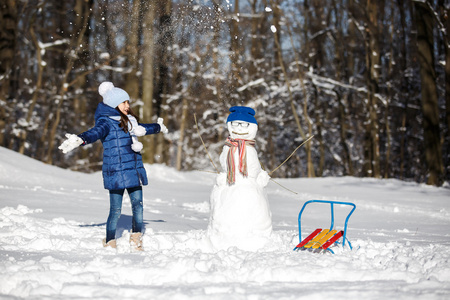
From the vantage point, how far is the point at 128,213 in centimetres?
713

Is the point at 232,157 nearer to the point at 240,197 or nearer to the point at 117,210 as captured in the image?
the point at 240,197

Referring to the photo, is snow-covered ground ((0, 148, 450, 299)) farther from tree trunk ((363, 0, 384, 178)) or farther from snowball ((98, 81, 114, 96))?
tree trunk ((363, 0, 384, 178))

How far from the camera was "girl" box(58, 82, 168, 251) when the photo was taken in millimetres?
4777

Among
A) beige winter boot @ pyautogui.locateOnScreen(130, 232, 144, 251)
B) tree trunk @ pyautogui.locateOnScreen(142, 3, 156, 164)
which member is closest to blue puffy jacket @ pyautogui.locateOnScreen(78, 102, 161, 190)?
beige winter boot @ pyautogui.locateOnScreen(130, 232, 144, 251)

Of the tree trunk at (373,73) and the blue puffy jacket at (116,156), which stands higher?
the tree trunk at (373,73)

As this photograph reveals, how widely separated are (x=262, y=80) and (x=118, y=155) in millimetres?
14457

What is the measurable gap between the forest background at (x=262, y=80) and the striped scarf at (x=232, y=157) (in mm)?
7601

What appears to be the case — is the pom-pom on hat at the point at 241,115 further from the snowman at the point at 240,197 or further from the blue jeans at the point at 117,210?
the blue jeans at the point at 117,210

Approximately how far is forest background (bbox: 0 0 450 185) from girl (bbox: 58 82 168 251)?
7.34 meters

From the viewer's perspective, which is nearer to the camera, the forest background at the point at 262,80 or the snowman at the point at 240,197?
the snowman at the point at 240,197

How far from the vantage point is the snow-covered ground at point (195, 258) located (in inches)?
122

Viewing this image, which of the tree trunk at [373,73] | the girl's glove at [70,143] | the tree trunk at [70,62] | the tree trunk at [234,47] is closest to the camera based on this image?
the girl's glove at [70,143]

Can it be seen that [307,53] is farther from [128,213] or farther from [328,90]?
[128,213]

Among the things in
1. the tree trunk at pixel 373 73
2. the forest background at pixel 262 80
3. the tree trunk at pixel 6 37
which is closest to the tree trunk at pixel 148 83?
the forest background at pixel 262 80
